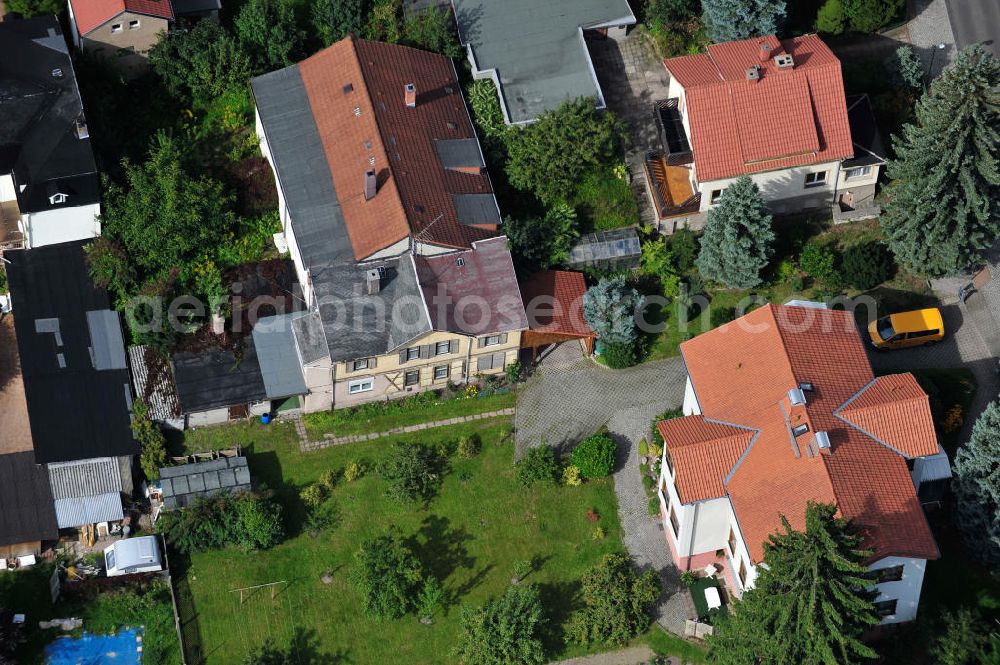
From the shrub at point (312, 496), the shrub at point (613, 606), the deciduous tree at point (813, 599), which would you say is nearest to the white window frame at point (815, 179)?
the deciduous tree at point (813, 599)

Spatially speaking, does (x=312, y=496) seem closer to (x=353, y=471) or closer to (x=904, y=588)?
(x=353, y=471)

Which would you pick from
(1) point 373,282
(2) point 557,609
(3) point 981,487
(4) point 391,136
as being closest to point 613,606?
(2) point 557,609

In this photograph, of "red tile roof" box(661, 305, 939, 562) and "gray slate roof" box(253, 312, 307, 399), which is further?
"gray slate roof" box(253, 312, 307, 399)

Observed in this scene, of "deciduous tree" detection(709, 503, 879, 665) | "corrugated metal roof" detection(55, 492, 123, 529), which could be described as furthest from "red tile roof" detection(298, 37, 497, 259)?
"deciduous tree" detection(709, 503, 879, 665)

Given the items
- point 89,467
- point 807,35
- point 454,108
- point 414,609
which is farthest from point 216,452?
point 807,35

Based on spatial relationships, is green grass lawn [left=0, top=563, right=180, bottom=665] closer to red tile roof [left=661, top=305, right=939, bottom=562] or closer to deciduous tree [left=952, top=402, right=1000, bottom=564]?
red tile roof [left=661, top=305, right=939, bottom=562]

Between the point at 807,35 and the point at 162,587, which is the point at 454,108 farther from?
the point at 162,587
